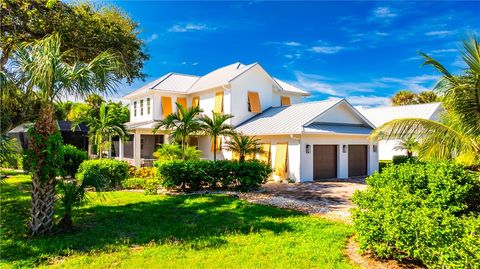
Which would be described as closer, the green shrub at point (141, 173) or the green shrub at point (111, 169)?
the green shrub at point (111, 169)

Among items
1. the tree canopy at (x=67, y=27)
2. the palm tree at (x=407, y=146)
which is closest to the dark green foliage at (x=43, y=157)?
the tree canopy at (x=67, y=27)

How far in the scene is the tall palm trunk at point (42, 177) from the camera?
7535 mm

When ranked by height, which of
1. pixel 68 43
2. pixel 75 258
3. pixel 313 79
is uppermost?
pixel 313 79

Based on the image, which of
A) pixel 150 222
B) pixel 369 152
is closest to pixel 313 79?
pixel 369 152

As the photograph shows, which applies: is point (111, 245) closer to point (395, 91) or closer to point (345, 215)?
point (345, 215)

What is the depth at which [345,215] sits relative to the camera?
32.9 ft

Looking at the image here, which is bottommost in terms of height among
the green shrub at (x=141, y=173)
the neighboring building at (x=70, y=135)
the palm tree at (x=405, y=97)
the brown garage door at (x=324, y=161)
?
the green shrub at (x=141, y=173)

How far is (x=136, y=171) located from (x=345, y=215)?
1338 cm

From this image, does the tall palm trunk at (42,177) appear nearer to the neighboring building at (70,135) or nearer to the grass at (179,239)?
the grass at (179,239)

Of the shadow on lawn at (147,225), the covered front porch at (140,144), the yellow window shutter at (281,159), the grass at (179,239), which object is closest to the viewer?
the grass at (179,239)

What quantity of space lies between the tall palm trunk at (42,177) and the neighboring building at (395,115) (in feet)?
96.3

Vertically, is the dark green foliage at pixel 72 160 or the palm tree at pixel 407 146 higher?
the palm tree at pixel 407 146

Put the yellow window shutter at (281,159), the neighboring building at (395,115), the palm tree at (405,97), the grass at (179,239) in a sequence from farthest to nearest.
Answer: the palm tree at (405,97)
the neighboring building at (395,115)
the yellow window shutter at (281,159)
the grass at (179,239)

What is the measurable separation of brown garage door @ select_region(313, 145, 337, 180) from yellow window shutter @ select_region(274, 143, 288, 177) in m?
1.90
